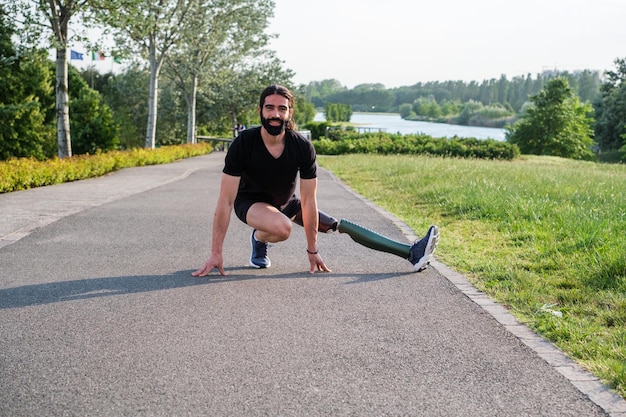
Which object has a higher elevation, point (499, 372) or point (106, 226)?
point (499, 372)

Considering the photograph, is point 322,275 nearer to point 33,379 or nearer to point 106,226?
point 33,379

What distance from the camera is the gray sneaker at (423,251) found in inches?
229

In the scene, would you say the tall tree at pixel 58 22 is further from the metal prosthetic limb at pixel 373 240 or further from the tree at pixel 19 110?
the metal prosthetic limb at pixel 373 240

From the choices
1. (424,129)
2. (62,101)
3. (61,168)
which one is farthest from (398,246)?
(424,129)

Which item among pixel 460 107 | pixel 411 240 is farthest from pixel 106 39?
pixel 460 107

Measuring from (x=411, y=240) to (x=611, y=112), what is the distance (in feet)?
186

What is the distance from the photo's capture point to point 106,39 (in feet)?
67.0

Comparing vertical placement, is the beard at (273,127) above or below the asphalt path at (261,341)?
above

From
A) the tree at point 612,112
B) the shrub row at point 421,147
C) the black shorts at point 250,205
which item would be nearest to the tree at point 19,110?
the shrub row at point 421,147

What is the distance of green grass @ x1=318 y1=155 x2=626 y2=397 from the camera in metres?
4.09

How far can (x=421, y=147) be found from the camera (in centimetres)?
3628

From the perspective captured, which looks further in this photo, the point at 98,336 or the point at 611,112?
the point at 611,112

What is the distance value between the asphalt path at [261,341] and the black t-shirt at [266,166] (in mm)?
742

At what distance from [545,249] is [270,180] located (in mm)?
3145
